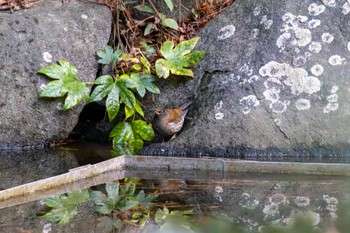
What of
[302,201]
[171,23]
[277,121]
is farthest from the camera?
[171,23]

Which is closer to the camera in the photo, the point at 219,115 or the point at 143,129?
the point at 219,115

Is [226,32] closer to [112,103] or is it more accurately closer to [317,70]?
[317,70]

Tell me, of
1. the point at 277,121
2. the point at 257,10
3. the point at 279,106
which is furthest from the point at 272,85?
the point at 257,10

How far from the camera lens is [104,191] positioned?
2723mm

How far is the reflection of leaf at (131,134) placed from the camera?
405 centimetres

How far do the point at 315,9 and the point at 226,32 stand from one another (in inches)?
27.2

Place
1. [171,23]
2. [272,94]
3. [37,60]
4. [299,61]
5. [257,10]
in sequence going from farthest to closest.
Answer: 1. [171,23]
2. [257,10]
3. [37,60]
4. [299,61]
5. [272,94]

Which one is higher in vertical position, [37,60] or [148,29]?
[148,29]

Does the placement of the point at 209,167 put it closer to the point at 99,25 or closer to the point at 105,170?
the point at 105,170

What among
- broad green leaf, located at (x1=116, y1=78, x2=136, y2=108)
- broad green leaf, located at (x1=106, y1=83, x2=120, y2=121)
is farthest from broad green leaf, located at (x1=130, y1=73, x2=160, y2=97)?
broad green leaf, located at (x1=106, y1=83, x2=120, y2=121)

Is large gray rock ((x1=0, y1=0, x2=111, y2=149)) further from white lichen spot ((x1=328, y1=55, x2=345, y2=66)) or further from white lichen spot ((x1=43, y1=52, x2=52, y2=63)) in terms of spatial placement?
white lichen spot ((x1=328, y1=55, x2=345, y2=66))

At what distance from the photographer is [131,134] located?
13.4 feet

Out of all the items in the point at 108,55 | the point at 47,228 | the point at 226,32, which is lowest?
the point at 47,228

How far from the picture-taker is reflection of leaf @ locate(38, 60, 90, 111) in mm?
4090
